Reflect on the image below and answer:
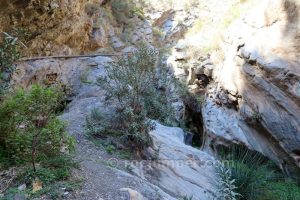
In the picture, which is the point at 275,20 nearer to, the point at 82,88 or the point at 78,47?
the point at 82,88

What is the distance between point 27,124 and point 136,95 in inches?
111

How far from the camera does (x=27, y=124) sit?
4668 millimetres

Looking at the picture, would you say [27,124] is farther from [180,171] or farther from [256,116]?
[256,116]

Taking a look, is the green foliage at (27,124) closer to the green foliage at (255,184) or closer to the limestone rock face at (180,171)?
the limestone rock face at (180,171)

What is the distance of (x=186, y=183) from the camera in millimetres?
6613

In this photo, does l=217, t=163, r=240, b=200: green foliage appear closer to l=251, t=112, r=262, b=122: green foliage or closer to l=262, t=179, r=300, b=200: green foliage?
l=262, t=179, r=300, b=200: green foliage

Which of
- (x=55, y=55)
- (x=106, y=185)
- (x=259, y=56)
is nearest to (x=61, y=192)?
(x=106, y=185)

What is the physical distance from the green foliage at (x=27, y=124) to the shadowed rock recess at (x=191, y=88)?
72 centimetres

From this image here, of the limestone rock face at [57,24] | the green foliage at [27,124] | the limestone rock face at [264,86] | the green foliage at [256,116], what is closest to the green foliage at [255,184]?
the limestone rock face at [264,86]

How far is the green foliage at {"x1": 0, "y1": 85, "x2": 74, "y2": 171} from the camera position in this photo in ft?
14.7

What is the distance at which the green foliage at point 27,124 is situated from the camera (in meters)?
4.48

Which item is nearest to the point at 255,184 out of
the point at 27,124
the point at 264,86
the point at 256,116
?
the point at 256,116

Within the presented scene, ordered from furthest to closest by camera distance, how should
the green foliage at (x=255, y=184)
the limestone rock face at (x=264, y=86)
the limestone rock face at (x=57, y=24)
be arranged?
1. the limestone rock face at (x=57, y=24)
2. the limestone rock face at (x=264, y=86)
3. the green foliage at (x=255, y=184)

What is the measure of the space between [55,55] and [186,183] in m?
7.90
